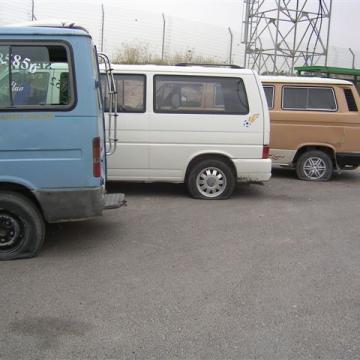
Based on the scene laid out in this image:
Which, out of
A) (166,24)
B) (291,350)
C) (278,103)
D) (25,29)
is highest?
(166,24)

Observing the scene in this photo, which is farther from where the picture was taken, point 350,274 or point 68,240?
point 68,240

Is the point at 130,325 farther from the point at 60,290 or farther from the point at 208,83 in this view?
the point at 208,83

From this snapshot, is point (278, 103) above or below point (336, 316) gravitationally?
above

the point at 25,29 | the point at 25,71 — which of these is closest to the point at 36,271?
the point at 25,71

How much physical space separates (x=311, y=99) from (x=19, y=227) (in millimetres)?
6755

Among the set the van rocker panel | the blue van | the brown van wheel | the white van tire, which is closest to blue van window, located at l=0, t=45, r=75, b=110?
the blue van

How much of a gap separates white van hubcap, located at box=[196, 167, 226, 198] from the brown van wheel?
2.69m

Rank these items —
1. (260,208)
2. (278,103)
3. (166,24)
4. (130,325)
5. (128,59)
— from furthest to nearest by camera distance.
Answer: (166,24)
(128,59)
(278,103)
(260,208)
(130,325)

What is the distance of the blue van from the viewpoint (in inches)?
195

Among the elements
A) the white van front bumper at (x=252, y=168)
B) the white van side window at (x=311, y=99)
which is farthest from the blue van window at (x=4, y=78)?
the white van side window at (x=311, y=99)

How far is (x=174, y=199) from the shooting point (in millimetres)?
8250

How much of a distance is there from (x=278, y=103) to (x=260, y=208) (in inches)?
123

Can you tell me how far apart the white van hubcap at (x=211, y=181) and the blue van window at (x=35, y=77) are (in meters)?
3.53

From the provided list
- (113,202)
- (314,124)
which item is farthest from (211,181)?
(314,124)
